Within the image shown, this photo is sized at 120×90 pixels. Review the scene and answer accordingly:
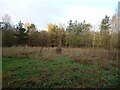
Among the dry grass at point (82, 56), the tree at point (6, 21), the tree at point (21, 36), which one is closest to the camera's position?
the dry grass at point (82, 56)

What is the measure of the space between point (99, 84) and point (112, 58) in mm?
4509

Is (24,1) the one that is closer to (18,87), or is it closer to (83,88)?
(18,87)

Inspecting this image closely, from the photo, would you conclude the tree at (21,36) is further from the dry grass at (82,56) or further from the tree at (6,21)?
the dry grass at (82,56)

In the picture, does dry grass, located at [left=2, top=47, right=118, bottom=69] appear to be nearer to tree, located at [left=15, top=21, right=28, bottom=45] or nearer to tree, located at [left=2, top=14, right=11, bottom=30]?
tree, located at [left=2, top=14, right=11, bottom=30]

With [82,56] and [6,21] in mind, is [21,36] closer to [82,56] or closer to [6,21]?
[6,21]

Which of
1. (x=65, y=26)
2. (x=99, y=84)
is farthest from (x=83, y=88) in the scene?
(x=65, y=26)

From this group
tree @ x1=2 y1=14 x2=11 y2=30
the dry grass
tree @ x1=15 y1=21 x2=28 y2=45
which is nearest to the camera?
the dry grass

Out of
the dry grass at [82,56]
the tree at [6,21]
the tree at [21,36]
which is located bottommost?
the dry grass at [82,56]

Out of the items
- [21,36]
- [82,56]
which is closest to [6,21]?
[21,36]

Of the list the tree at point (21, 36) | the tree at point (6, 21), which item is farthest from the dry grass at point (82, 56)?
the tree at point (21, 36)

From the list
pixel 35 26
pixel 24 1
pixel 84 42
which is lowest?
pixel 84 42

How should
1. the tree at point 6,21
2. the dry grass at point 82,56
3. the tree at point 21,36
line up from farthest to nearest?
the tree at point 21,36
the tree at point 6,21
the dry grass at point 82,56

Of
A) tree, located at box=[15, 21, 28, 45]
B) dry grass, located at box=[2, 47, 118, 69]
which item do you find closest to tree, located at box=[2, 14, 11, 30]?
tree, located at box=[15, 21, 28, 45]

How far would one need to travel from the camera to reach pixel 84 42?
20094mm
